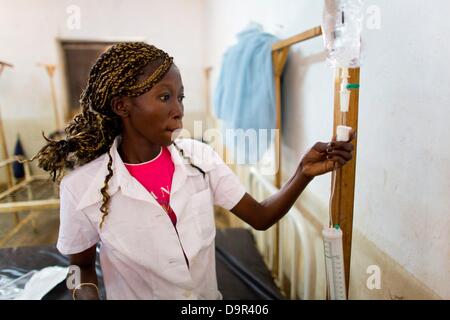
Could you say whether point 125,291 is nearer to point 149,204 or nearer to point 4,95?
point 149,204

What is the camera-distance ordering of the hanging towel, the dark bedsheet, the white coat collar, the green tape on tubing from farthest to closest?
the hanging towel < the dark bedsheet < the white coat collar < the green tape on tubing

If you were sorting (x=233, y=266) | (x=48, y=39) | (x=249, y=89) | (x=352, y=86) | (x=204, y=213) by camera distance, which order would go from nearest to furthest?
(x=352, y=86) < (x=48, y=39) < (x=204, y=213) < (x=249, y=89) < (x=233, y=266)

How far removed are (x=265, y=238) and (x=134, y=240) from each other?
35.9 inches

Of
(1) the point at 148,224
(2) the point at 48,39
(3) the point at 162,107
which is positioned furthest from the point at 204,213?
(2) the point at 48,39

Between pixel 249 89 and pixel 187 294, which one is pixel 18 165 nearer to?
pixel 187 294

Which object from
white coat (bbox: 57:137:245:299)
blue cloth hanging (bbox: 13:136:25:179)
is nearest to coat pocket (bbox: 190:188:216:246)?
white coat (bbox: 57:137:245:299)

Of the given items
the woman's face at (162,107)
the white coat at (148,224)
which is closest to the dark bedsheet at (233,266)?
the white coat at (148,224)

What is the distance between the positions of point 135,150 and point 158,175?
83 millimetres

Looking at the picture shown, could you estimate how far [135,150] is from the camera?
762mm

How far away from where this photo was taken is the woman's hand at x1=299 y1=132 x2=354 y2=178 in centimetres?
61

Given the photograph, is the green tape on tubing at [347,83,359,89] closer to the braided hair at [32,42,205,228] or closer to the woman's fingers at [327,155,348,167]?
the woman's fingers at [327,155,348,167]

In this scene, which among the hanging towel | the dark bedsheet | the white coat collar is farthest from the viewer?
the hanging towel

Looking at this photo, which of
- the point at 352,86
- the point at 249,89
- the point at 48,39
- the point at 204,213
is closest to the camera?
the point at 352,86

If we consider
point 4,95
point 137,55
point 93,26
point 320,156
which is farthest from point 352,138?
point 4,95
